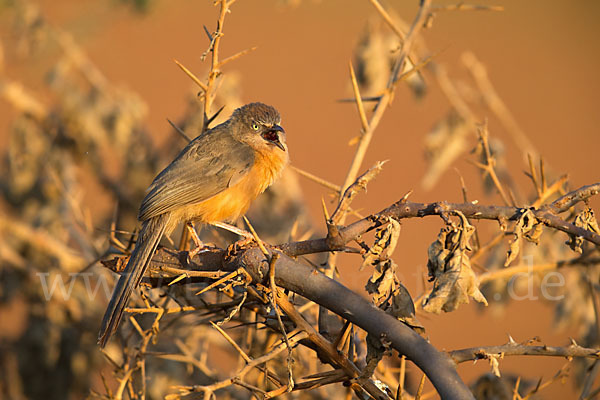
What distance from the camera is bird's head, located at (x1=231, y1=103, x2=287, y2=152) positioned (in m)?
4.44

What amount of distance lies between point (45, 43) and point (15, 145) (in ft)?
3.79

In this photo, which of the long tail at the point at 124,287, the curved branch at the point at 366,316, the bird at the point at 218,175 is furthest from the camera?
the bird at the point at 218,175

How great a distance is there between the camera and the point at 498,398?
9.87 feet

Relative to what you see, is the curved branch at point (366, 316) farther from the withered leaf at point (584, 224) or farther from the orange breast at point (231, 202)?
the orange breast at point (231, 202)

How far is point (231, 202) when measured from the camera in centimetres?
397

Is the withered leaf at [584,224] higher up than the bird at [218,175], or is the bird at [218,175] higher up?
the bird at [218,175]

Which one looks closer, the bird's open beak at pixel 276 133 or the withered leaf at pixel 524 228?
the withered leaf at pixel 524 228

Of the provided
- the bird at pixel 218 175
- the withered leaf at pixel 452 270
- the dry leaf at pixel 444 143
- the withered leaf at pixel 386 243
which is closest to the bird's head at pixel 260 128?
the bird at pixel 218 175

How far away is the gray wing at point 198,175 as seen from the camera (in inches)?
148

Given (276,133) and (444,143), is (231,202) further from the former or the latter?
(444,143)

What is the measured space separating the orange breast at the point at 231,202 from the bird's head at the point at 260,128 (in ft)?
0.78

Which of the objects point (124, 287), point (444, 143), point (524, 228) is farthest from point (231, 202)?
point (524, 228)

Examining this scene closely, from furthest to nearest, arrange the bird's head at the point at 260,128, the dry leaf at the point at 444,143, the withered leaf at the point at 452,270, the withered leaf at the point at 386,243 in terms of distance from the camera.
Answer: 1. the dry leaf at the point at 444,143
2. the bird's head at the point at 260,128
3. the withered leaf at the point at 386,243
4. the withered leaf at the point at 452,270

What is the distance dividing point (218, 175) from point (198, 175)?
13cm
